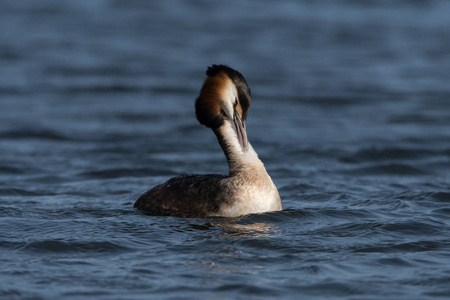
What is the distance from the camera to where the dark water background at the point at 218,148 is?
7.21 meters

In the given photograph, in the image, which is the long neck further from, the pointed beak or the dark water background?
the dark water background

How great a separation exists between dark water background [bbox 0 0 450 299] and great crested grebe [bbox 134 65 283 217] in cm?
20

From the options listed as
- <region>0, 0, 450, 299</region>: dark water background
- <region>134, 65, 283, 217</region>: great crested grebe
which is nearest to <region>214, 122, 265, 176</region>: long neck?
<region>134, 65, 283, 217</region>: great crested grebe

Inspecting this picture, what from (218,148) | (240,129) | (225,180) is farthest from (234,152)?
(218,148)

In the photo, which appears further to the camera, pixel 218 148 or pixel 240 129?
pixel 218 148

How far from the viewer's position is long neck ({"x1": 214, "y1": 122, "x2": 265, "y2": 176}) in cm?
927

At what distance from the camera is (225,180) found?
9062 millimetres

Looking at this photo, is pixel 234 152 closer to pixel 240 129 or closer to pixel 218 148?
pixel 240 129

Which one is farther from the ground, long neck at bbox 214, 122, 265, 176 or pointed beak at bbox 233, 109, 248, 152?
pointed beak at bbox 233, 109, 248, 152

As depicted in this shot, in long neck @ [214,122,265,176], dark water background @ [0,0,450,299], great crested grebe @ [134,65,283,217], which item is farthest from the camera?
long neck @ [214,122,265,176]

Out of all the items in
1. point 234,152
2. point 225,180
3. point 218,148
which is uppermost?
point 234,152

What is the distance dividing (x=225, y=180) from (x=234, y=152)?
0.45 meters

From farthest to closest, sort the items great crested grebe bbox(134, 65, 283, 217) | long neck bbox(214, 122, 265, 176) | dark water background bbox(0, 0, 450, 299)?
long neck bbox(214, 122, 265, 176) → great crested grebe bbox(134, 65, 283, 217) → dark water background bbox(0, 0, 450, 299)

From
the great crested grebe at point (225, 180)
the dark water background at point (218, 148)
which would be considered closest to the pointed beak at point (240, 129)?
the great crested grebe at point (225, 180)
